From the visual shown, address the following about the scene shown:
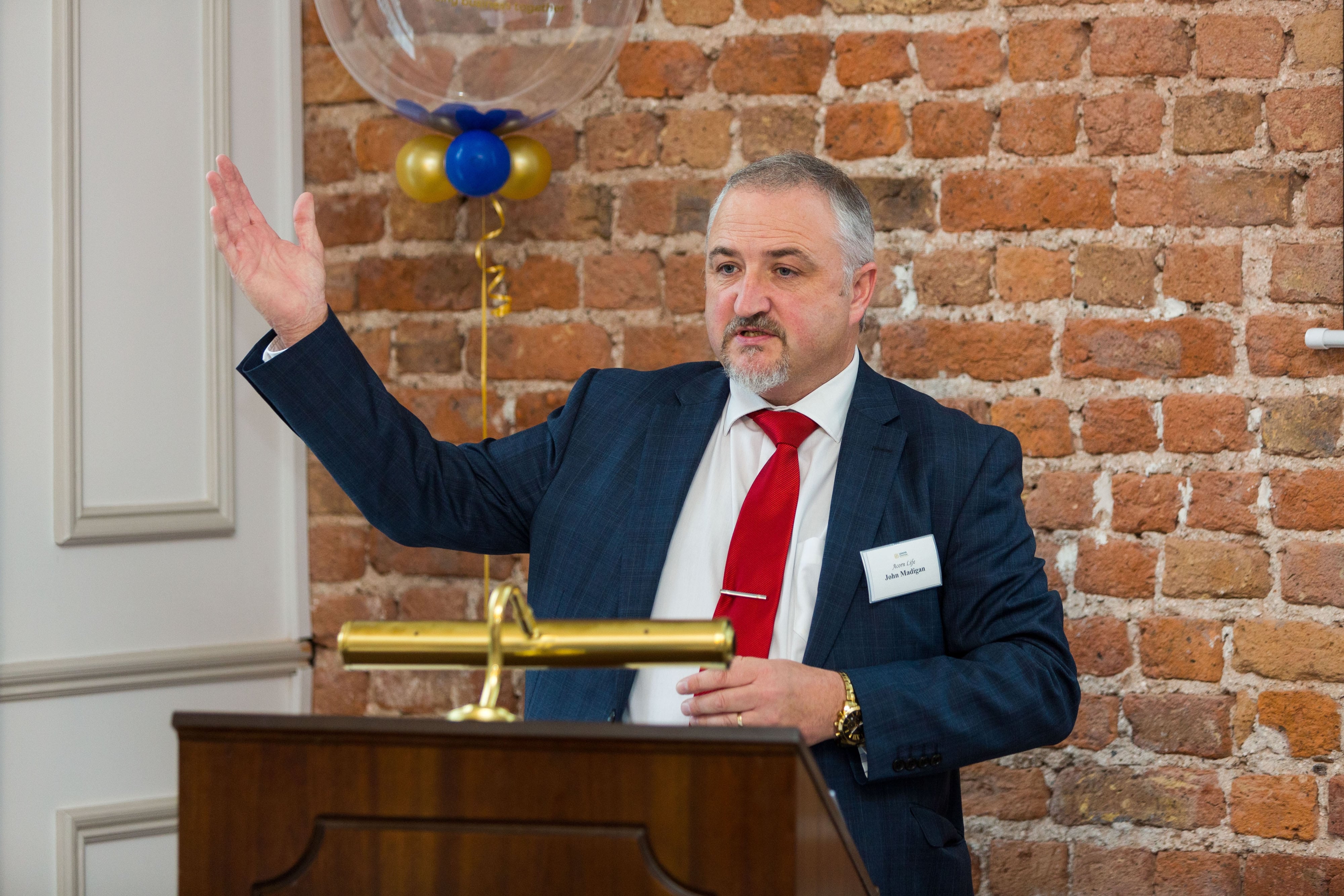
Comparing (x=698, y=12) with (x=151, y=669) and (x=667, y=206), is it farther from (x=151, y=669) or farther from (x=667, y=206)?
(x=151, y=669)

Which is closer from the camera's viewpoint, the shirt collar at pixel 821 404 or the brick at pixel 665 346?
the shirt collar at pixel 821 404

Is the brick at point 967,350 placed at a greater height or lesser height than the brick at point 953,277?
lesser

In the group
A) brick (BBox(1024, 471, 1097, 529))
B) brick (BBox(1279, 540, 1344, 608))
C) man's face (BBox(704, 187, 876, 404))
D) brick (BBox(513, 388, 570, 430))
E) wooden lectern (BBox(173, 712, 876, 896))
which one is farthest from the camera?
brick (BBox(513, 388, 570, 430))

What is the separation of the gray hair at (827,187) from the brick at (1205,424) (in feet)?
1.90

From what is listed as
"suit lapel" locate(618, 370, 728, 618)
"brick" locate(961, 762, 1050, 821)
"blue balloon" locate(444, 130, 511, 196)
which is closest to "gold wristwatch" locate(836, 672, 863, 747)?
"suit lapel" locate(618, 370, 728, 618)

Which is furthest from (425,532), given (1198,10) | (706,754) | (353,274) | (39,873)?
(1198,10)

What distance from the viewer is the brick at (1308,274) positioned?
6.02 feet

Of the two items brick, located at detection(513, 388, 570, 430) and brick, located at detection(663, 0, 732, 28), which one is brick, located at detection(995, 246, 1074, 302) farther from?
brick, located at detection(513, 388, 570, 430)

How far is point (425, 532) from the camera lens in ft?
5.83

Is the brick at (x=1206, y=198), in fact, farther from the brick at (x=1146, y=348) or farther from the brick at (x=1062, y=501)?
the brick at (x=1062, y=501)

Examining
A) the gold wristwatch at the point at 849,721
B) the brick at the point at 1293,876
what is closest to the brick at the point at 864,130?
the gold wristwatch at the point at 849,721

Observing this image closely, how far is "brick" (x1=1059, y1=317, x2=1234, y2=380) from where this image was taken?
188cm

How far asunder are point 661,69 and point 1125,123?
0.80 meters

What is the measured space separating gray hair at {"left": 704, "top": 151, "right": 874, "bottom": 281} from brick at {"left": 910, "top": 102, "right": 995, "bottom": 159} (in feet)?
0.85
